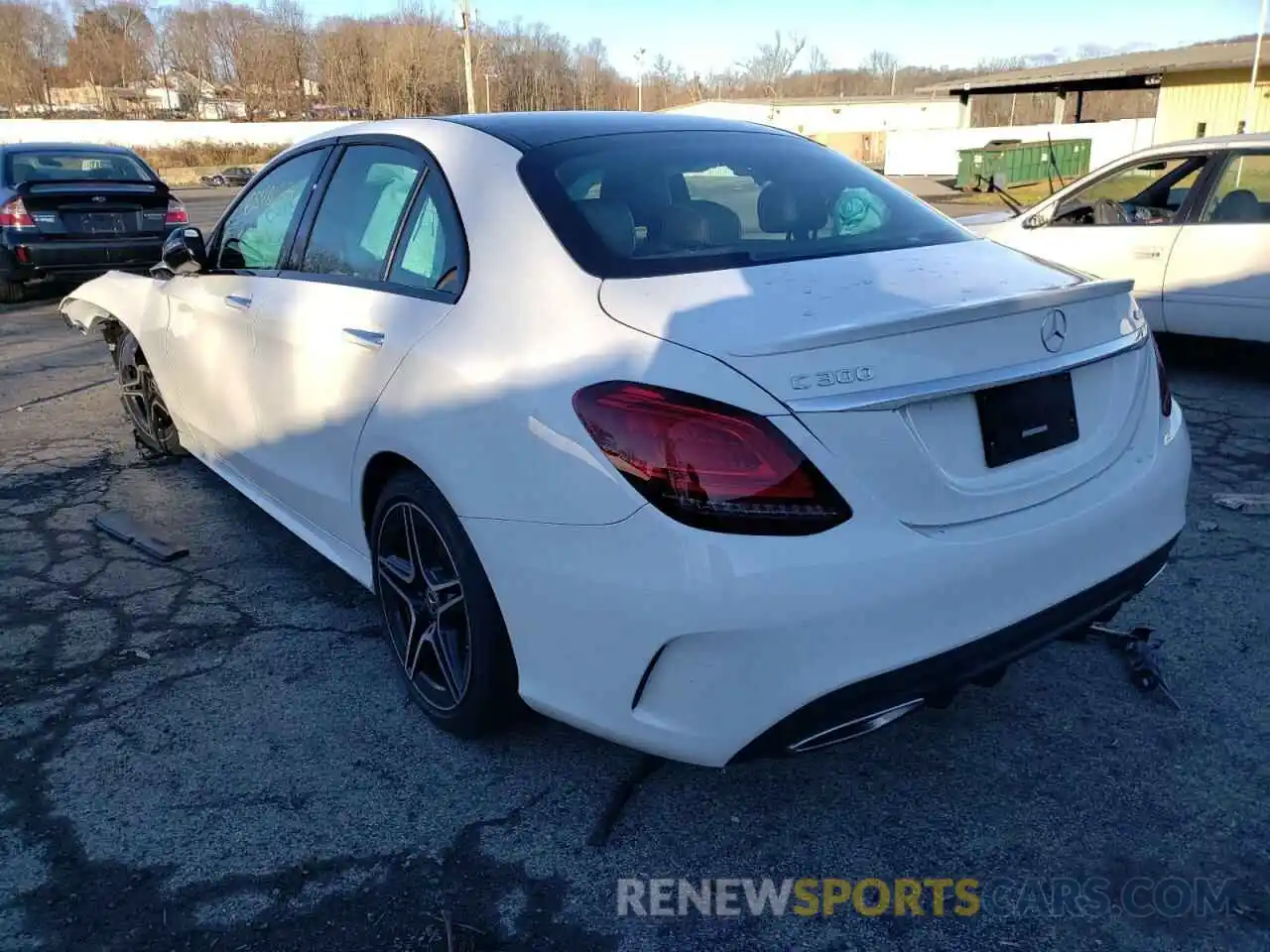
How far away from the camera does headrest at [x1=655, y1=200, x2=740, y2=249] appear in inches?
103

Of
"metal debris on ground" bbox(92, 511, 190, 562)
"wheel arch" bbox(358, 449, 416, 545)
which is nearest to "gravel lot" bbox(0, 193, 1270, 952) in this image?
"metal debris on ground" bbox(92, 511, 190, 562)

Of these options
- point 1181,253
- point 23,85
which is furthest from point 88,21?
point 1181,253

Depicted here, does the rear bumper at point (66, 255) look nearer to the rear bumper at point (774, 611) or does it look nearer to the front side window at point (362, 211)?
the front side window at point (362, 211)

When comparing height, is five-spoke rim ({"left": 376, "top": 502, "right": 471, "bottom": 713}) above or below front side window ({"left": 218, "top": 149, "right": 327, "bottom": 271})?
below

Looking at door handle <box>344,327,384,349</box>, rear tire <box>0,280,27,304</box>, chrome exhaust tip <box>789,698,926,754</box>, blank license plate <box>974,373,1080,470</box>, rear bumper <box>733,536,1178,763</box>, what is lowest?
rear tire <box>0,280,27,304</box>

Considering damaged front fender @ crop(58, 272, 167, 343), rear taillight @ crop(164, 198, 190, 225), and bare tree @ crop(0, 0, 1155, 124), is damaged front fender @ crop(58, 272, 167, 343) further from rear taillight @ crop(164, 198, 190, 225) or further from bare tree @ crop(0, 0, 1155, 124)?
bare tree @ crop(0, 0, 1155, 124)

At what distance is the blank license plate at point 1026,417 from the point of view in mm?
2131

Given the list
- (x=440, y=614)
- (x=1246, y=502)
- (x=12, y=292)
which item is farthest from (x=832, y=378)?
(x=12, y=292)

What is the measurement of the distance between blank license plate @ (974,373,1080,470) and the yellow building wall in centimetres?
3511

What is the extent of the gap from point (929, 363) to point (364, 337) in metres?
1.58

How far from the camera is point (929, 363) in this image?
80.7 inches

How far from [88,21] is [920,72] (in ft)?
314

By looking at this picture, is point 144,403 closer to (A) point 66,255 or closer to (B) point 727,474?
(B) point 727,474

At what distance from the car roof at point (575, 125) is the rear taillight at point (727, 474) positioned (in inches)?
48.4
